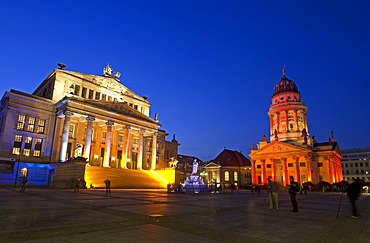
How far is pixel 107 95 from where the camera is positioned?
5447cm

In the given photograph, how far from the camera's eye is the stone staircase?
119ft

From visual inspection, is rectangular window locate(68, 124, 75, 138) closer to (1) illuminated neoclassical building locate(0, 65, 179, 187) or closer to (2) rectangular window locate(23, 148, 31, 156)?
(1) illuminated neoclassical building locate(0, 65, 179, 187)

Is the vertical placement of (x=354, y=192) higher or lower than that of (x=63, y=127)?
lower

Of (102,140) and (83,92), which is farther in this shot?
(102,140)

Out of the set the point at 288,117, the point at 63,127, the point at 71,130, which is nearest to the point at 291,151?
the point at 288,117

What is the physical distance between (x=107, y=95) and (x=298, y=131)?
61.9m

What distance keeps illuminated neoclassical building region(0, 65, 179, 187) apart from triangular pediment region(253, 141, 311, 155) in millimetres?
41462

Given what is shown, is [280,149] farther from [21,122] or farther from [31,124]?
[21,122]

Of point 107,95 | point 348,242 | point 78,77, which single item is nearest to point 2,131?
point 78,77

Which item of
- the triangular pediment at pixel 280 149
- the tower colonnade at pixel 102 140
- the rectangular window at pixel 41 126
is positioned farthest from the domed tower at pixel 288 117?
the rectangular window at pixel 41 126

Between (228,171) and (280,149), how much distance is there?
20.9 metres

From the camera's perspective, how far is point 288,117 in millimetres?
83188

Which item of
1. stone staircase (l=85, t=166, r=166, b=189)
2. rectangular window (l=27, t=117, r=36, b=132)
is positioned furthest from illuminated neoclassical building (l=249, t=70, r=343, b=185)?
rectangular window (l=27, t=117, r=36, b=132)

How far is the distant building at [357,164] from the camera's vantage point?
11219cm
